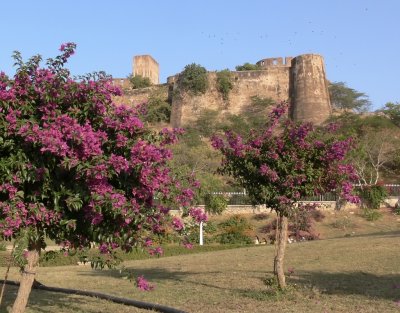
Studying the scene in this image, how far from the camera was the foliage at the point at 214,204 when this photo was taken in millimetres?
30594

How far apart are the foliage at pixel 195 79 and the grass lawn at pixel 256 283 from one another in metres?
41.1

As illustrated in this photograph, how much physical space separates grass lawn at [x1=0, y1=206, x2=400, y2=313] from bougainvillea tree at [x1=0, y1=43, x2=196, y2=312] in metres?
3.08

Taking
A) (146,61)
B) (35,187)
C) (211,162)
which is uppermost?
(146,61)

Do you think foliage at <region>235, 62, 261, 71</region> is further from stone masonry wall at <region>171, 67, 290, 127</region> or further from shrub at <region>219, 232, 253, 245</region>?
shrub at <region>219, 232, 253, 245</region>

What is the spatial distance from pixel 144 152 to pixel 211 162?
124 feet

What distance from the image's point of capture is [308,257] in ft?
48.6

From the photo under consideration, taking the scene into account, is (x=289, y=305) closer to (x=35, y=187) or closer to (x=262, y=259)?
(x=35, y=187)

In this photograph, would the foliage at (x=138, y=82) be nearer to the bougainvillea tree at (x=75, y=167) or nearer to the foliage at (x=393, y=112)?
the foliage at (x=393, y=112)

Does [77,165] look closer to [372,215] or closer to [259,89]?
[372,215]

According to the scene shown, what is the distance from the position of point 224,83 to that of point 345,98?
46.9 feet

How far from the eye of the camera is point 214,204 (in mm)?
30578

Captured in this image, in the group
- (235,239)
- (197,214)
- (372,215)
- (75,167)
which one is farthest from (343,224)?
(75,167)

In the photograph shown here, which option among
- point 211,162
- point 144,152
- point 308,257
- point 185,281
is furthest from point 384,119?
point 144,152

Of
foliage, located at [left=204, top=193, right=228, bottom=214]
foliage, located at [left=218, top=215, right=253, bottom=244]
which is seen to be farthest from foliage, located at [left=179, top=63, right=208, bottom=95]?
foliage, located at [left=218, top=215, right=253, bottom=244]
